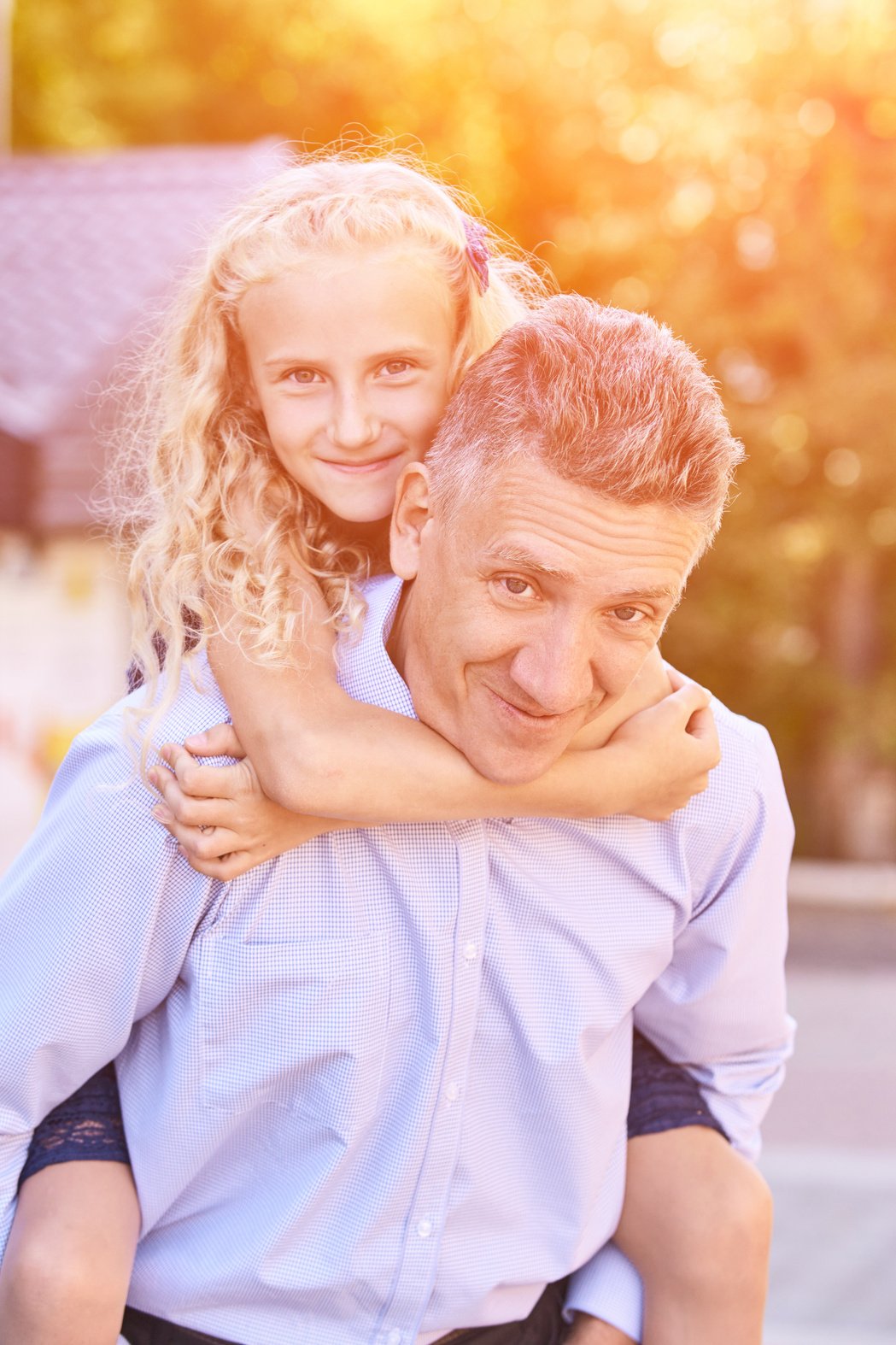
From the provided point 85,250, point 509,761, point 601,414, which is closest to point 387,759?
point 509,761

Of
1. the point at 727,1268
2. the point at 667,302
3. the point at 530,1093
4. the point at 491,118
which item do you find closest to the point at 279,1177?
the point at 530,1093

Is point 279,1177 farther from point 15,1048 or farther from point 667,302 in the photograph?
point 667,302

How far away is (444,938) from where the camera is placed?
1.83 metres

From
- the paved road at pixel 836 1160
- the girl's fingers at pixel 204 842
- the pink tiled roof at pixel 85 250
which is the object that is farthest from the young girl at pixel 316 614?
the pink tiled roof at pixel 85 250

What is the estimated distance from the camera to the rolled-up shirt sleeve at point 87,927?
5.79 ft

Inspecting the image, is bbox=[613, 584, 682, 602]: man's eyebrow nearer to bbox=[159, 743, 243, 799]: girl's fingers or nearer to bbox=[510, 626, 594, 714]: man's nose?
bbox=[510, 626, 594, 714]: man's nose

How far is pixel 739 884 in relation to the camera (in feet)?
6.51

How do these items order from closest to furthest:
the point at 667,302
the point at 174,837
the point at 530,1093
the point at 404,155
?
the point at 174,837 → the point at 530,1093 → the point at 404,155 → the point at 667,302

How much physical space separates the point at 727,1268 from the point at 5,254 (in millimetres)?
5476

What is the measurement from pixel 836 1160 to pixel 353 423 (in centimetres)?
467

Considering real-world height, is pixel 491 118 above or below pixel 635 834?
above

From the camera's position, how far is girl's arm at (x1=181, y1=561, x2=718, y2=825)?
1.81 metres

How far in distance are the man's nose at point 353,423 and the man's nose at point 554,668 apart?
0.54 m

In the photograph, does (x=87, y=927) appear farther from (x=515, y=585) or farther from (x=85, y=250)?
(x=85, y=250)
